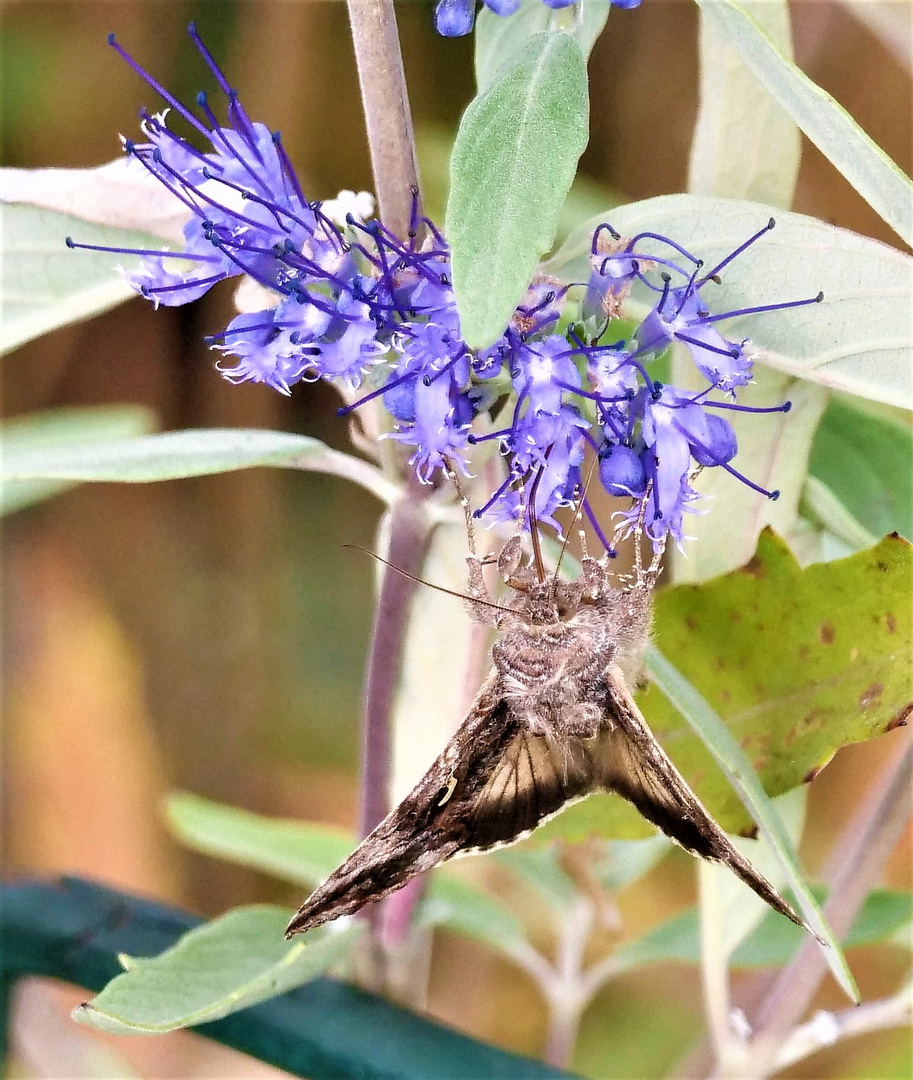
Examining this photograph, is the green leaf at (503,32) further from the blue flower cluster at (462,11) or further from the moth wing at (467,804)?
the moth wing at (467,804)

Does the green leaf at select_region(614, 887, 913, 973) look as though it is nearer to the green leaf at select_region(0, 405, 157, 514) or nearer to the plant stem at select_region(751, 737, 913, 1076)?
the plant stem at select_region(751, 737, 913, 1076)

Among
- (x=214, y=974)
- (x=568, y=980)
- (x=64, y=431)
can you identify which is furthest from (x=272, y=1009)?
(x=64, y=431)

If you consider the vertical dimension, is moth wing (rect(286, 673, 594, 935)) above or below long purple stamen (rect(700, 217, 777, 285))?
below

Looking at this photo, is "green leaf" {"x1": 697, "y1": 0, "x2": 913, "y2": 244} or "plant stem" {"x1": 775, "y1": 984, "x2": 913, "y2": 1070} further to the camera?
"plant stem" {"x1": 775, "y1": 984, "x2": 913, "y2": 1070}

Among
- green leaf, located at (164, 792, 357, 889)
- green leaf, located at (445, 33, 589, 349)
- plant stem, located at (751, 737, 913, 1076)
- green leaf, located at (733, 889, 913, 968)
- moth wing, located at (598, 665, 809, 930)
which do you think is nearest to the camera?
green leaf, located at (445, 33, 589, 349)

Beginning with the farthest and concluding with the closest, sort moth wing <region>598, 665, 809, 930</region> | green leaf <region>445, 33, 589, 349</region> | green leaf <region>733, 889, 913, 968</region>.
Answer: green leaf <region>733, 889, 913, 968</region> → moth wing <region>598, 665, 809, 930</region> → green leaf <region>445, 33, 589, 349</region>

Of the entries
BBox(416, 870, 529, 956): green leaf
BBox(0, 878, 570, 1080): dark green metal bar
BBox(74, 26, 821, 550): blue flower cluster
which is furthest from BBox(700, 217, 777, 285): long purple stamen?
BBox(416, 870, 529, 956): green leaf
